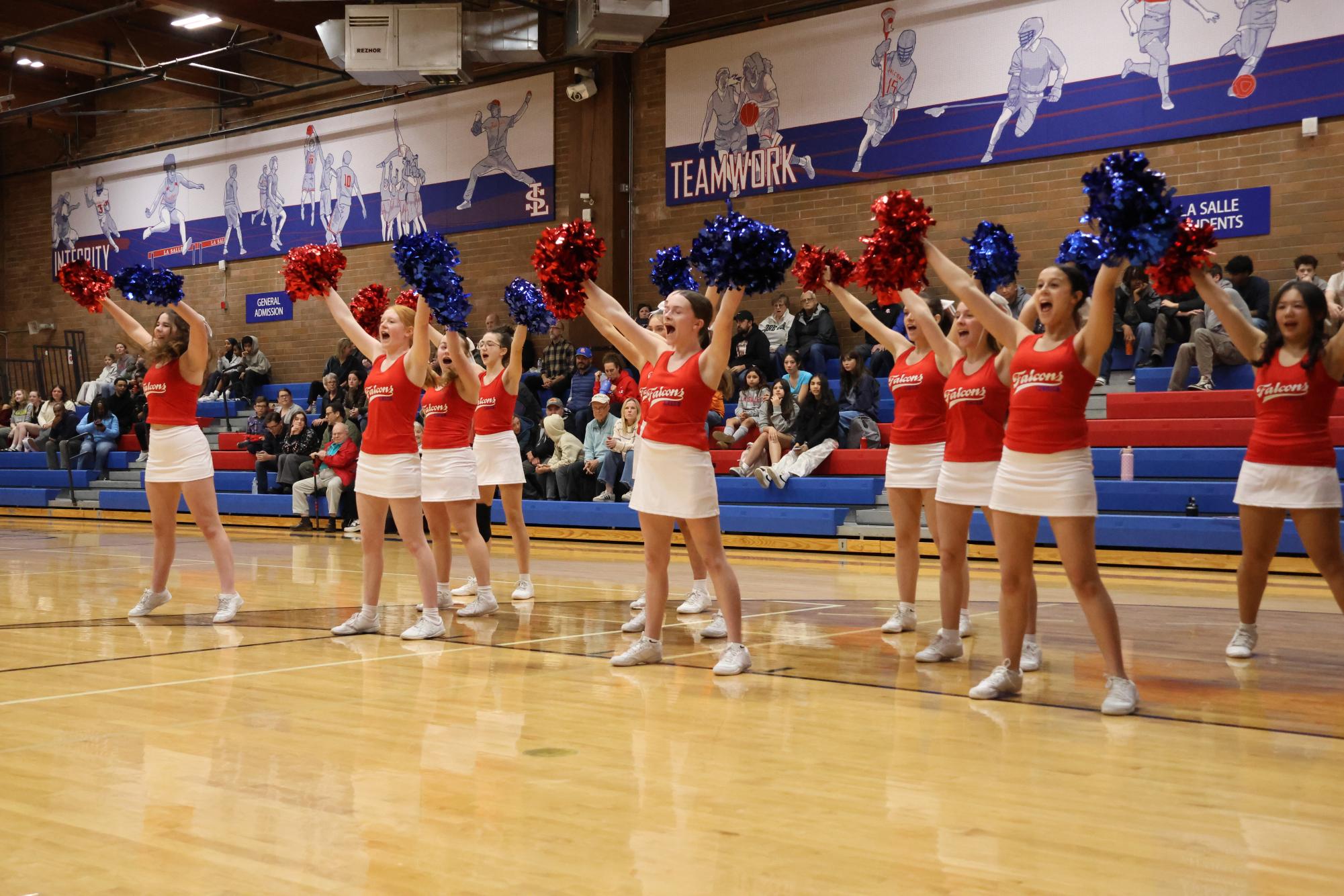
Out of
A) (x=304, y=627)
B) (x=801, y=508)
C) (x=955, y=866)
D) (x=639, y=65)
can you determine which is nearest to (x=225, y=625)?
(x=304, y=627)

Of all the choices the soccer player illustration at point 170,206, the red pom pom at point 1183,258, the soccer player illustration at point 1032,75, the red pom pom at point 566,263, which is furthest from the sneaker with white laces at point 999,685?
the soccer player illustration at point 170,206

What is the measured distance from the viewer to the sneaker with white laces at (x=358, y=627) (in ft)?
19.1

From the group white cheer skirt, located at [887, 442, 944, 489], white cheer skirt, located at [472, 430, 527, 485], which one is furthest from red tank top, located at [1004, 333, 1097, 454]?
white cheer skirt, located at [472, 430, 527, 485]

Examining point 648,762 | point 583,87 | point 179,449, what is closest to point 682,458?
point 648,762

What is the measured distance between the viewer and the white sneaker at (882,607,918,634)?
19.2 ft

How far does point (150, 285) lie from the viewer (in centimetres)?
646

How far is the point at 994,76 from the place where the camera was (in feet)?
41.6

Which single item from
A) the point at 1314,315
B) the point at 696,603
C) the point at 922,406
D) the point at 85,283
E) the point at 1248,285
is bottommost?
the point at 696,603

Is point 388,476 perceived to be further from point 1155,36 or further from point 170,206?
point 170,206

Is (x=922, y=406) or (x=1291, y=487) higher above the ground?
(x=922, y=406)

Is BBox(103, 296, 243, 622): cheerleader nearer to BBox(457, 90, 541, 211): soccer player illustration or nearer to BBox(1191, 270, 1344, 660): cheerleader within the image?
BBox(1191, 270, 1344, 660): cheerleader

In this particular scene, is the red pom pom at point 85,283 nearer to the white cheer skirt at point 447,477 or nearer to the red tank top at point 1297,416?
the white cheer skirt at point 447,477

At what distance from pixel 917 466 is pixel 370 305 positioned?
10.7 feet

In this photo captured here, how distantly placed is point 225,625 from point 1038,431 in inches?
164
